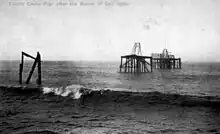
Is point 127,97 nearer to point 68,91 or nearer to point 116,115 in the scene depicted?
point 116,115

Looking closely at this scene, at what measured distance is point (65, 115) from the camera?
30.6ft

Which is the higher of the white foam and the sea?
the white foam

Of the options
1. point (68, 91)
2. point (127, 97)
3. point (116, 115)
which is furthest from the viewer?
point (68, 91)

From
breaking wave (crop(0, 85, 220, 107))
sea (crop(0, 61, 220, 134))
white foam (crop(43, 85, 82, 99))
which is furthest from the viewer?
white foam (crop(43, 85, 82, 99))

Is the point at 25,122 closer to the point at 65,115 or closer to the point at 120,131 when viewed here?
the point at 65,115

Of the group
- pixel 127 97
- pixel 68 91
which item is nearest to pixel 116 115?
pixel 127 97

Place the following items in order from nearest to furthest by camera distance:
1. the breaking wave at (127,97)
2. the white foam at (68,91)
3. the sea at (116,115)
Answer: the sea at (116,115) < the breaking wave at (127,97) < the white foam at (68,91)

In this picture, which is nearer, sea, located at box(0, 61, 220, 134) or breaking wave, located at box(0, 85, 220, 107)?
sea, located at box(0, 61, 220, 134)

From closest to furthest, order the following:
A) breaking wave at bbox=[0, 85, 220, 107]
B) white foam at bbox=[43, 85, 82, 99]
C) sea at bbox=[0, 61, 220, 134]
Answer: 1. sea at bbox=[0, 61, 220, 134]
2. breaking wave at bbox=[0, 85, 220, 107]
3. white foam at bbox=[43, 85, 82, 99]

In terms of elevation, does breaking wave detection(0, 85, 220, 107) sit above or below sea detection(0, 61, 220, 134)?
above

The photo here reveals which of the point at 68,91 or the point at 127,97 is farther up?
the point at 68,91

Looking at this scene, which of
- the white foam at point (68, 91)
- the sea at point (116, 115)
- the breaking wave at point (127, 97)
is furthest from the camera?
the white foam at point (68, 91)

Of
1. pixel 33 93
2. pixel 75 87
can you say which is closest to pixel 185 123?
pixel 75 87

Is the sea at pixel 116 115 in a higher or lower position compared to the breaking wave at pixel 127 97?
lower
